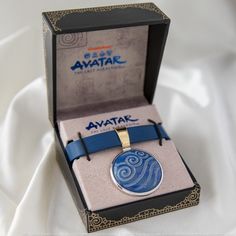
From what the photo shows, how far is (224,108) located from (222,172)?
18 cm

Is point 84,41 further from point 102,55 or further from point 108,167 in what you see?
point 108,167

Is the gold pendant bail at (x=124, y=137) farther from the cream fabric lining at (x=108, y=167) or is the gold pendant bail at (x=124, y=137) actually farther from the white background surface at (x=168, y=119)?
the white background surface at (x=168, y=119)

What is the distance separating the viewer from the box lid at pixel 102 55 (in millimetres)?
877

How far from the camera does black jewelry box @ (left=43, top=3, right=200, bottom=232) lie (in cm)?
85

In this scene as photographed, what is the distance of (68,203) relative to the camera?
94 centimetres

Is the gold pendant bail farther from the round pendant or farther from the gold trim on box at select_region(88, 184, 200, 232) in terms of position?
the gold trim on box at select_region(88, 184, 200, 232)

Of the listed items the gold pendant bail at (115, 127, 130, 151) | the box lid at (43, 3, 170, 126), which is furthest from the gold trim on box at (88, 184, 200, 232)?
the box lid at (43, 3, 170, 126)

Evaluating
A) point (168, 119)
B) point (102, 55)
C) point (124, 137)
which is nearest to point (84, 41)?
point (102, 55)

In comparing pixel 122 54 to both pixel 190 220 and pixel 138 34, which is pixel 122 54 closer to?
pixel 138 34

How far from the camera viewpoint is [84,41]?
940 millimetres

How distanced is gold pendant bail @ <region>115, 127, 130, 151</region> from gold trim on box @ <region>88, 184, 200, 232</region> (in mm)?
124

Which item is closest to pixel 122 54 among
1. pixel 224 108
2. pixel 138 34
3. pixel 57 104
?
pixel 138 34

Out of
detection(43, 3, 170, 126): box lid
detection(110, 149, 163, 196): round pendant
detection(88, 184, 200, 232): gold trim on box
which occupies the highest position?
detection(43, 3, 170, 126): box lid

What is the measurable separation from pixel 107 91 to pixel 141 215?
0.90 ft
